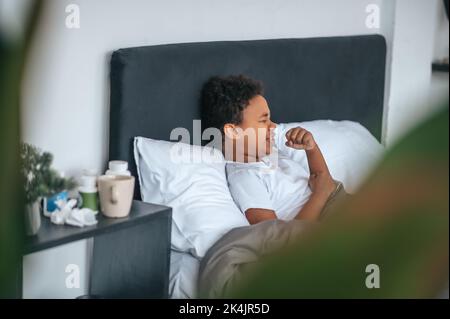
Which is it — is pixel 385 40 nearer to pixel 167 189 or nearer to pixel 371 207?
pixel 167 189

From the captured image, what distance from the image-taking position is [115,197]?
159 cm

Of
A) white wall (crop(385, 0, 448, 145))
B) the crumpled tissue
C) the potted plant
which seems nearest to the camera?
the potted plant

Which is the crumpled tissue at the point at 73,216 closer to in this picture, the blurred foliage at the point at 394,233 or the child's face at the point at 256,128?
the child's face at the point at 256,128

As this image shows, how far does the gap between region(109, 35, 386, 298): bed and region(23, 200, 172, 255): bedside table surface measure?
7.4 inches

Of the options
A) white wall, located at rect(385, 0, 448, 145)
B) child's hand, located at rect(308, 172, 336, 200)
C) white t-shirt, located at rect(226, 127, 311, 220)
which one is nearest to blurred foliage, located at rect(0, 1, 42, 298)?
white t-shirt, located at rect(226, 127, 311, 220)

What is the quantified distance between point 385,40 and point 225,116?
118 cm

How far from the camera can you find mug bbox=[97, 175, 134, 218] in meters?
1.59

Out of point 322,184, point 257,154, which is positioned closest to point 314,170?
point 322,184

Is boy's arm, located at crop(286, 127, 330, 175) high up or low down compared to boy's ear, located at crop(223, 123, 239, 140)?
down

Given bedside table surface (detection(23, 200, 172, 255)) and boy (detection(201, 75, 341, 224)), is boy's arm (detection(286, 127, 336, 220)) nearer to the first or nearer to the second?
boy (detection(201, 75, 341, 224))

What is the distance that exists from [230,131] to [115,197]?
22.0 inches

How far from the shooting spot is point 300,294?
20 cm

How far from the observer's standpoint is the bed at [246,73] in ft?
6.01
